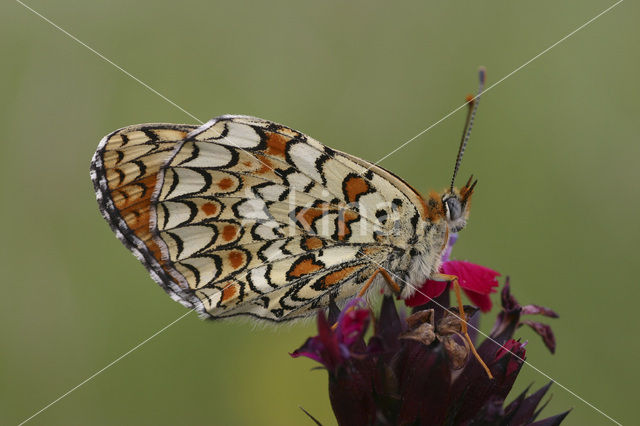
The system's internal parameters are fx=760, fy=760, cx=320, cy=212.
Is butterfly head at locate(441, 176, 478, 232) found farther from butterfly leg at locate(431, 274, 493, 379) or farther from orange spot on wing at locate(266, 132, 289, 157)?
orange spot on wing at locate(266, 132, 289, 157)

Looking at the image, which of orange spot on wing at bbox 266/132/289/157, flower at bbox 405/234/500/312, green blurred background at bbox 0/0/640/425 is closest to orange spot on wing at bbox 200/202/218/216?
orange spot on wing at bbox 266/132/289/157

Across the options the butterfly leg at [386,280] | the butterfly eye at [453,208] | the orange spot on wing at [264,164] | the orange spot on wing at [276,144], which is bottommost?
the butterfly leg at [386,280]

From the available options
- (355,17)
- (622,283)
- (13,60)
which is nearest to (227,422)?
(622,283)

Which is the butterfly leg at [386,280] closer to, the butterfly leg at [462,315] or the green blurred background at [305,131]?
the butterfly leg at [462,315]

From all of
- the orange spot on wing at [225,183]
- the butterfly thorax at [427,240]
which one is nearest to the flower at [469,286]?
the butterfly thorax at [427,240]

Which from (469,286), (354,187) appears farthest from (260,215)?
(469,286)

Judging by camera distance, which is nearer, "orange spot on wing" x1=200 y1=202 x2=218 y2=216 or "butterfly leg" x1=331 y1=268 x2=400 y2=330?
"butterfly leg" x1=331 y1=268 x2=400 y2=330
